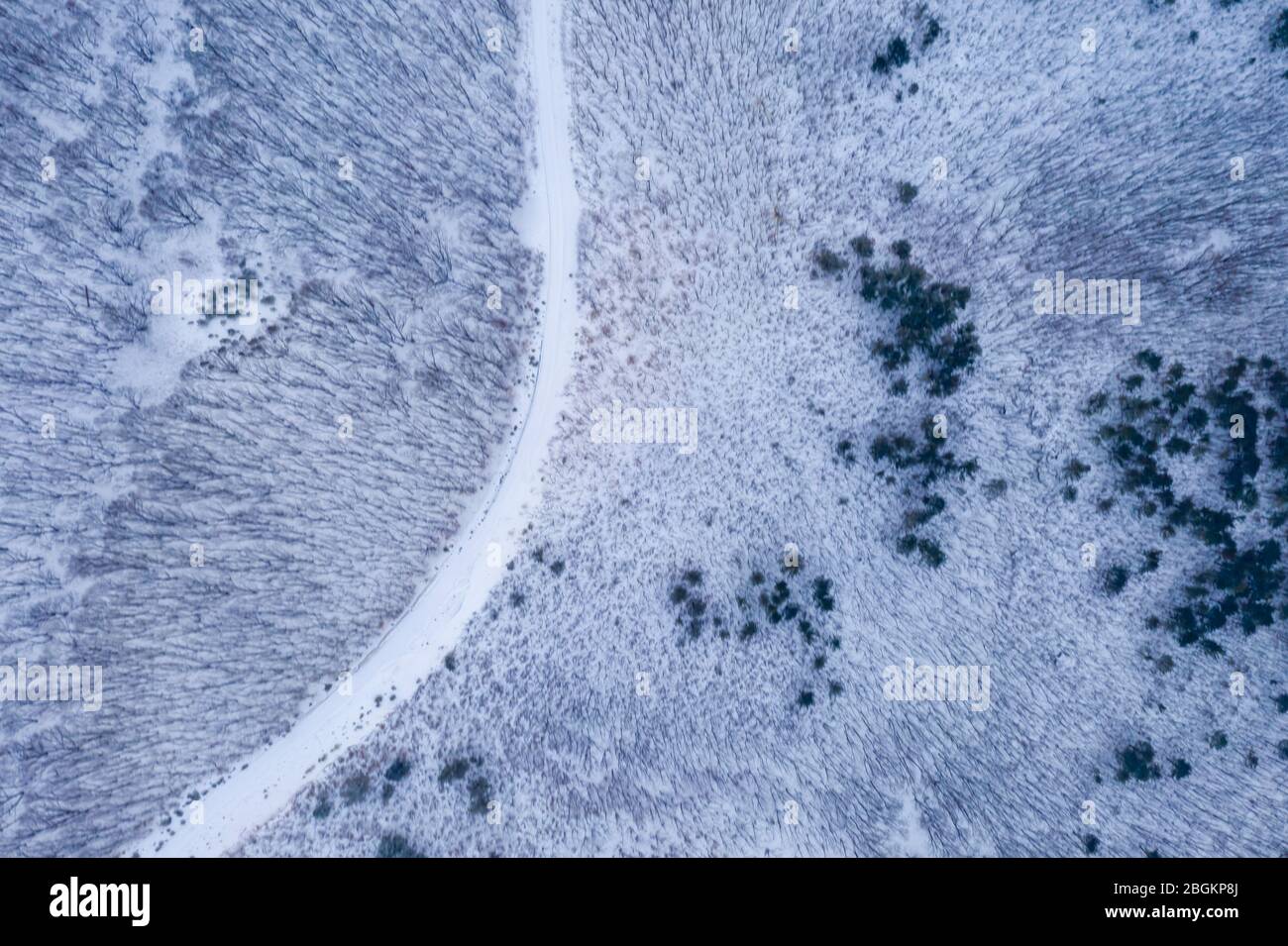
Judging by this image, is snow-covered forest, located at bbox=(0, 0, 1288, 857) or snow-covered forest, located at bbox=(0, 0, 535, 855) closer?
snow-covered forest, located at bbox=(0, 0, 535, 855)

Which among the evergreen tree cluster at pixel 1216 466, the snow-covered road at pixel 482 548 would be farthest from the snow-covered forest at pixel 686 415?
the snow-covered road at pixel 482 548

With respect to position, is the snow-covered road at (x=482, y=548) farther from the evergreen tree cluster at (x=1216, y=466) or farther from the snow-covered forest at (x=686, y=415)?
the evergreen tree cluster at (x=1216, y=466)

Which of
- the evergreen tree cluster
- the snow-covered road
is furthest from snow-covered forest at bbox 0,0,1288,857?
the snow-covered road

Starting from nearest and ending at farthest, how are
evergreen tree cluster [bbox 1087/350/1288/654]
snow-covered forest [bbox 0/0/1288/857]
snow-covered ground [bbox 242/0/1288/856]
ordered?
snow-covered forest [bbox 0/0/1288/857] < evergreen tree cluster [bbox 1087/350/1288/654] < snow-covered ground [bbox 242/0/1288/856]

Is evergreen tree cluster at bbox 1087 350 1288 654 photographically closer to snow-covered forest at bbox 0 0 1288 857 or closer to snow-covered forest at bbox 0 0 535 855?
snow-covered forest at bbox 0 0 1288 857

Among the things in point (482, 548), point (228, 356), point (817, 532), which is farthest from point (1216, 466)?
point (228, 356)

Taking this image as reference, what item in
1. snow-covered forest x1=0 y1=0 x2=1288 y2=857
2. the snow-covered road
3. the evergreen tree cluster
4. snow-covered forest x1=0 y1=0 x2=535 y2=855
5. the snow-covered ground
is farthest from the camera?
the snow-covered road

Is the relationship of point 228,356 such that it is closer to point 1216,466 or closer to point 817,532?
point 817,532
